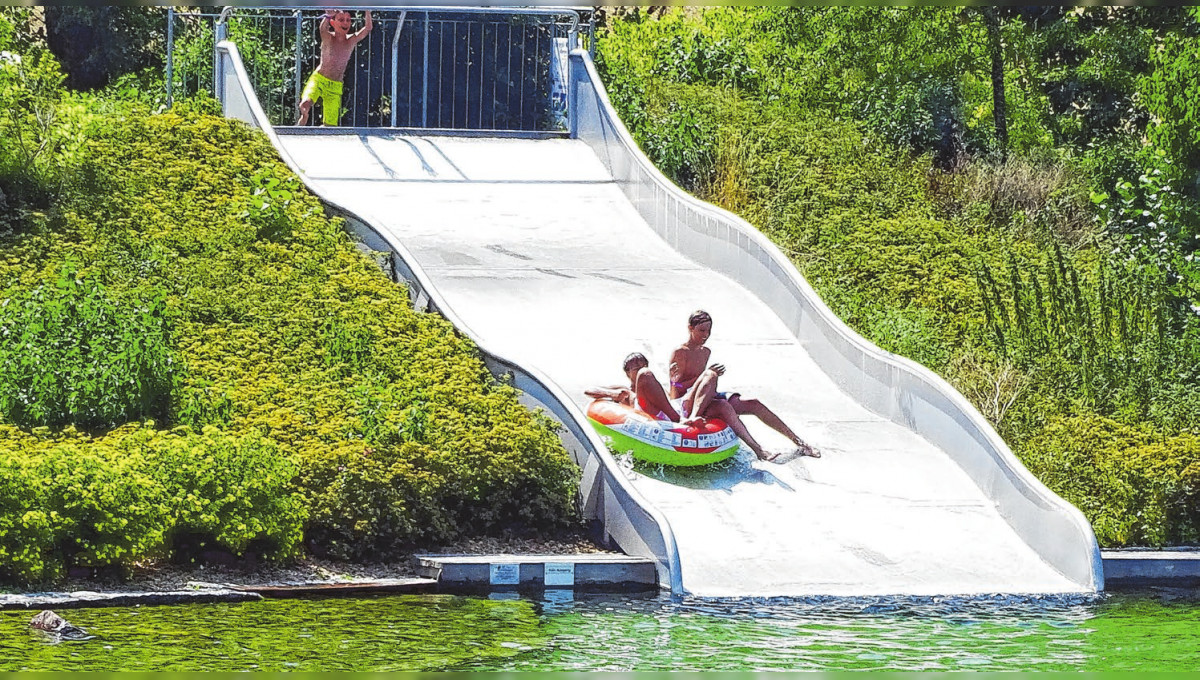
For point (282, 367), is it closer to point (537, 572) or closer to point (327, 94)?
point (537, 572)

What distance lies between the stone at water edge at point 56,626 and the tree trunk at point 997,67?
54.4ft

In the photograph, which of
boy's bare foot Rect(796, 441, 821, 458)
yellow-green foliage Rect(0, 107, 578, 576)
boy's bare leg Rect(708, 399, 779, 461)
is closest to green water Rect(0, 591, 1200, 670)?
yellow-green foliage Rect(0, 107, 578, 576)

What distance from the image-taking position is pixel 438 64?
2406 centimetres

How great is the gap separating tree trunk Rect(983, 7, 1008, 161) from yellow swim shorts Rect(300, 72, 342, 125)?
8.56 m

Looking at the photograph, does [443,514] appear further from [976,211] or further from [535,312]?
[976,211]

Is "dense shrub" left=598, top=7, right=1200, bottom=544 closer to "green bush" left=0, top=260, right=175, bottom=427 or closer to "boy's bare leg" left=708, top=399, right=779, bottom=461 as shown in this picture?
"boy's bare leg" left=708, top=399, right=779, bottom=461

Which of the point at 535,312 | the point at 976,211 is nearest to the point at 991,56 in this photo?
the point at 976,211

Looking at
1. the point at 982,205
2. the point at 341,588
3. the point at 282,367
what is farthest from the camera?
the point at 982,205

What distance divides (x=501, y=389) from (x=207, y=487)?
121 inches

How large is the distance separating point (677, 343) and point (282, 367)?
11.5 ft

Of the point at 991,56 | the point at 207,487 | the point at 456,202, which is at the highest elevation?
the point at 991,56

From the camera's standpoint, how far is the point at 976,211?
67.6 ft

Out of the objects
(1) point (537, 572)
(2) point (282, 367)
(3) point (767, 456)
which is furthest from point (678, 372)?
(2) point (282, 367)

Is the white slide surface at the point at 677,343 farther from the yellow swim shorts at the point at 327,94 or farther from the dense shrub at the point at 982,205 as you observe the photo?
the dense shrub at the point at 982,205
